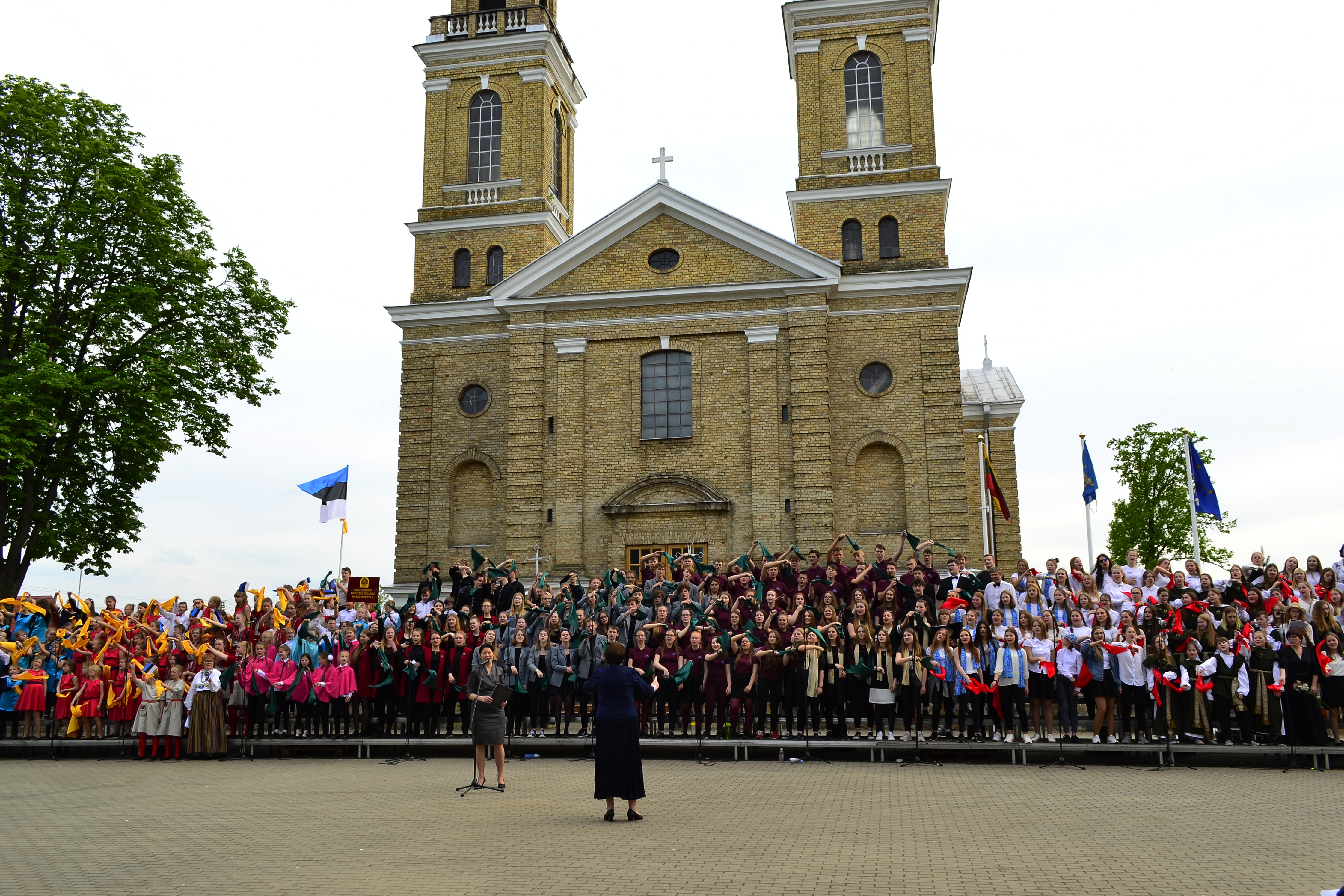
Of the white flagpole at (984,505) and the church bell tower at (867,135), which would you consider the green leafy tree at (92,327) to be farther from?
the white flagpole at (984,505)

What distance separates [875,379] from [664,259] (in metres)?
6.35

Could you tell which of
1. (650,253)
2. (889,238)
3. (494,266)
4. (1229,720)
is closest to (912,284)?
(889,238)

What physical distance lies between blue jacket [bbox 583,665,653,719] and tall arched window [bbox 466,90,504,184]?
922 inches

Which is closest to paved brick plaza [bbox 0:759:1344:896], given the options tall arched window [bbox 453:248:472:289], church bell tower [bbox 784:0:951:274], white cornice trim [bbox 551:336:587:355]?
white cornice trim [bbox 551:336:587:355]

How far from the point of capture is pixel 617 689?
10.4 metres

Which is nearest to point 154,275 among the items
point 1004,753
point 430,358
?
point 430,358

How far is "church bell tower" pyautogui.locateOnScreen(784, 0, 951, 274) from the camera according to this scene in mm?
28062

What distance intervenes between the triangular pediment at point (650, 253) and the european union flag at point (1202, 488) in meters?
10.1

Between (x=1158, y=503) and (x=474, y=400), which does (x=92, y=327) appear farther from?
(x=1158, y=503)

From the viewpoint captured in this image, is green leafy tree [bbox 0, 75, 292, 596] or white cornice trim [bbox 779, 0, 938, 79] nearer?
green leafy tree [bbox 0, 75, 292, 596]

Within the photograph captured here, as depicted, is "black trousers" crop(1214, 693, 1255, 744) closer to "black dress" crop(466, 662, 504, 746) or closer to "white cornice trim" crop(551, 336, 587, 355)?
"black dress" crop(466, 662, 504, 746)

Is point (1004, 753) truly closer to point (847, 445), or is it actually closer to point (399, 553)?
point (847, 445)

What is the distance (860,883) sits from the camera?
7.21 m

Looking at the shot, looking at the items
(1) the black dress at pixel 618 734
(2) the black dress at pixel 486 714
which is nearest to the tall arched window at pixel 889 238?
(2) the black dress at pixel 486 714
